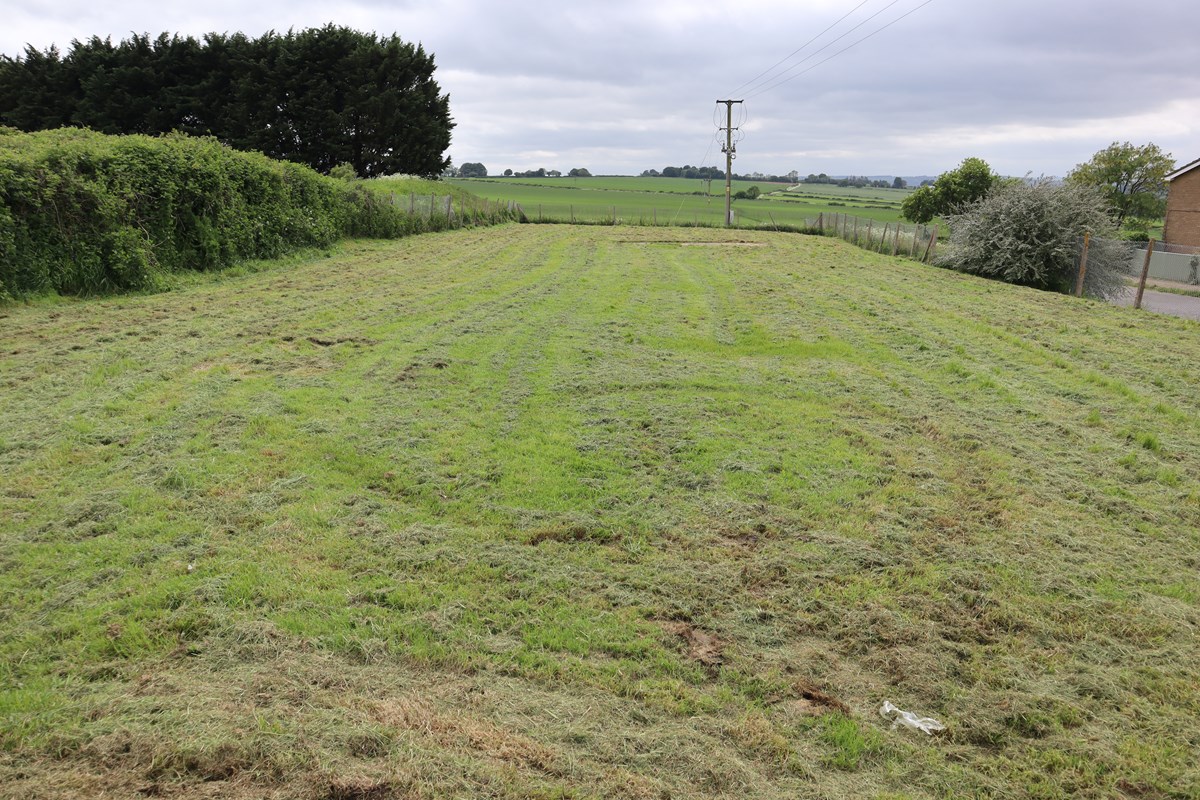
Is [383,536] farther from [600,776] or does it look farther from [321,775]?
[600,776]

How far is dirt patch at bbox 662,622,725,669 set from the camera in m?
3.48

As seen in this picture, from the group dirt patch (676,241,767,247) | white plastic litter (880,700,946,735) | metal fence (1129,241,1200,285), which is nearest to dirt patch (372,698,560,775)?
white plastic litter (880,700,946,735)

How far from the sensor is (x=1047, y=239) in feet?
62.4

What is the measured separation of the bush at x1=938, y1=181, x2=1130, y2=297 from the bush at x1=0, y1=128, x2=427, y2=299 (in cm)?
1910

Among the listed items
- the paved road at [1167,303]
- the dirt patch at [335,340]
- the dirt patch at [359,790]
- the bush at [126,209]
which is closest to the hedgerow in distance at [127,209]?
the bush at [126,209]

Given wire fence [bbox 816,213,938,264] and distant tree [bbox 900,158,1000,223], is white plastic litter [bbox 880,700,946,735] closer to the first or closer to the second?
wire fence [bbox 816,213,938,264]

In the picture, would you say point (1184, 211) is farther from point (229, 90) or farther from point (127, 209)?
point (229, 90)

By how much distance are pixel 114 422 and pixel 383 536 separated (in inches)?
131

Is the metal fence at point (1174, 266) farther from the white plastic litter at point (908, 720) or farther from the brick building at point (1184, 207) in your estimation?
the white plastic litter at point (908, 720)

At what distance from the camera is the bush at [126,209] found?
10.9 metres

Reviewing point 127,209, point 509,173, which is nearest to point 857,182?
point 509,173

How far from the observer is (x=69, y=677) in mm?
3109

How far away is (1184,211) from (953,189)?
1110cm

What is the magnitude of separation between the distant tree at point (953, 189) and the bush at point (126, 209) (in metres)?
36.2
